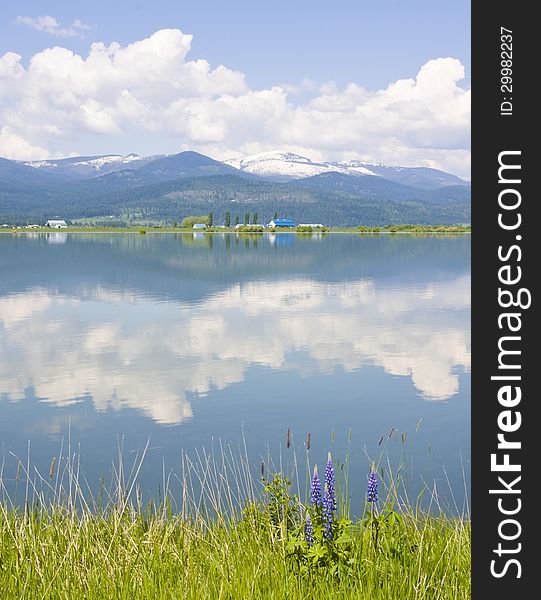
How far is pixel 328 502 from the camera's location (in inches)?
→ 169

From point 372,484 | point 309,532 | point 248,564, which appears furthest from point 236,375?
point 372,484

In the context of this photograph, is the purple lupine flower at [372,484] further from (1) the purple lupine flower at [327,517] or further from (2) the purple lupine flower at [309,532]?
(2) the purple lupine flower at [309,532]

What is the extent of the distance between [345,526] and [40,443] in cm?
937

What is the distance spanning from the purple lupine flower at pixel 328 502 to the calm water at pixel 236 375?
15.7ft

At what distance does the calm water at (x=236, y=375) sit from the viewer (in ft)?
40.5

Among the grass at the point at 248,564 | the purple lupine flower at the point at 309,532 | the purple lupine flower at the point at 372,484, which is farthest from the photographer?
the purple lupine flower at the point at 309,532

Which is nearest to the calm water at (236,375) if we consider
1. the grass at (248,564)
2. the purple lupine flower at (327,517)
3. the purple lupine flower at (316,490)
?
the grass at (248,564)

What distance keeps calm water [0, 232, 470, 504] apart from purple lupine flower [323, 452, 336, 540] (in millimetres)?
4801

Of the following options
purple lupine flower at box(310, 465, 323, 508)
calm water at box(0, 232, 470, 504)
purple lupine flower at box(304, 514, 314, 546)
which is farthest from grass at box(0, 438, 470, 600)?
calm water at box(0, 232, 470, 504)

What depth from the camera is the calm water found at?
40.5 feet

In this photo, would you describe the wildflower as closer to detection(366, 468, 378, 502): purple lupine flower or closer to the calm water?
detection(366, 468, 378, 502): purple lupine flower

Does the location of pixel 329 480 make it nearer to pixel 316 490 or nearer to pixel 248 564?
pixel 316 490

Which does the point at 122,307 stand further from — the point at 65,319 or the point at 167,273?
the point at 167,273

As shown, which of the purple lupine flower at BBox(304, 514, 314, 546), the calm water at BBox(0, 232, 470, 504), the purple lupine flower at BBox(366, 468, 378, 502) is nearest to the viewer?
the purple lupine flower at BBox(366, 468, 378, 502)
